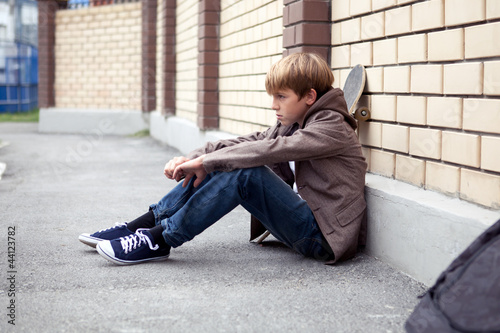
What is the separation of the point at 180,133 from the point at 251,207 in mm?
7398

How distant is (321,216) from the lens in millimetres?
3385

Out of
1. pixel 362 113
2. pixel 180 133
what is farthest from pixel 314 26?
pixel 180 133

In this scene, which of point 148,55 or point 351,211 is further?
point 148,55

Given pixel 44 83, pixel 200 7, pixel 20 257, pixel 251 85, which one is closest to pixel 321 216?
pixel 20 257

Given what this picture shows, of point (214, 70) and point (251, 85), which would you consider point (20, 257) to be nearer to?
point (251, 85)

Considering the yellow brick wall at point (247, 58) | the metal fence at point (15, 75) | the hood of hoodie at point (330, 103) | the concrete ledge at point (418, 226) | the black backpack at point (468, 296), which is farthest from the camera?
the metal fence at point (15, 75)

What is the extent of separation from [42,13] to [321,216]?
1430 centimetres

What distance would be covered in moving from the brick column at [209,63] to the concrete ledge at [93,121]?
6280 mm

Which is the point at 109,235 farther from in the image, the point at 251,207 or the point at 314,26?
the point at 314,26

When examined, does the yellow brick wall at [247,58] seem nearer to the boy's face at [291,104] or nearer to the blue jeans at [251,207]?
the boy's face at [291,104]

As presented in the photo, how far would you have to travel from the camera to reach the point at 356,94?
160 inches

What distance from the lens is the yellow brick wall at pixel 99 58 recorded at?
1510cm

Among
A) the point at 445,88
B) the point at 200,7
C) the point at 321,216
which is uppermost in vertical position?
the point at 200,7

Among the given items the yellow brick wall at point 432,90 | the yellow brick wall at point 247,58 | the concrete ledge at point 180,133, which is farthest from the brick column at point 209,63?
the yellow brick wall at point 432,90
